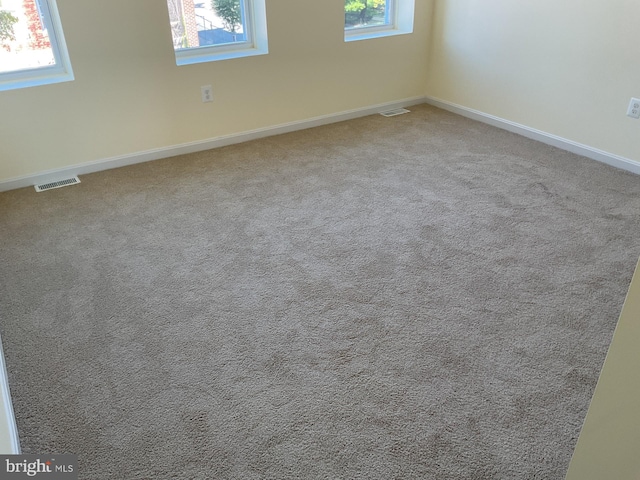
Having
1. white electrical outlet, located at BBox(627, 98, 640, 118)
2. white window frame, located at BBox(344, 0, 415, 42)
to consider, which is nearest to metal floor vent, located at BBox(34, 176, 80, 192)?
white window frame, located at BBox(344, 0, 415, 42)

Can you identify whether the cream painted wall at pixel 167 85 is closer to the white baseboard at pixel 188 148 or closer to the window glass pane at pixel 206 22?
the white baseboard at pixel 188 148

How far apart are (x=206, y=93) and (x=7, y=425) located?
265cm

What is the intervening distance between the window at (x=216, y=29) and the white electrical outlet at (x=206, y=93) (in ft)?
0.59

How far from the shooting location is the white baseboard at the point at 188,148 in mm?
3334

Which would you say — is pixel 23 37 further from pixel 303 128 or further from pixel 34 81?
pixel 303 128

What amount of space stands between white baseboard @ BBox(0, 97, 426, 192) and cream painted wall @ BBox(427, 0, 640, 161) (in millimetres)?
628

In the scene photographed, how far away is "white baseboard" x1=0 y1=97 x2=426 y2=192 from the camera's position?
3334 millimetres

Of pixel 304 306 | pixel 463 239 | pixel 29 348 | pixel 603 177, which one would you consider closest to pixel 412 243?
pixel 463 239

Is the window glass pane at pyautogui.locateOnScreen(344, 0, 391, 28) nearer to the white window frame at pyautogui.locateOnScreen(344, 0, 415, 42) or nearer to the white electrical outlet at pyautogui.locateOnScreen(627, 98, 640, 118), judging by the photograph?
the white window frame at pyautogui.locateOnScreen(344, 0, 415, 42)

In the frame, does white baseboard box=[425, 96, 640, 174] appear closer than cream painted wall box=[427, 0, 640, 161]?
No

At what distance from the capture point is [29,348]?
6.64ft

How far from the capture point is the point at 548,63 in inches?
142

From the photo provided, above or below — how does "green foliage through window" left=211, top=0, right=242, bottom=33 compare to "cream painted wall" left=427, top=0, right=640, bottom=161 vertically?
above

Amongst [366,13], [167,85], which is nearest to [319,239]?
[167,85]
